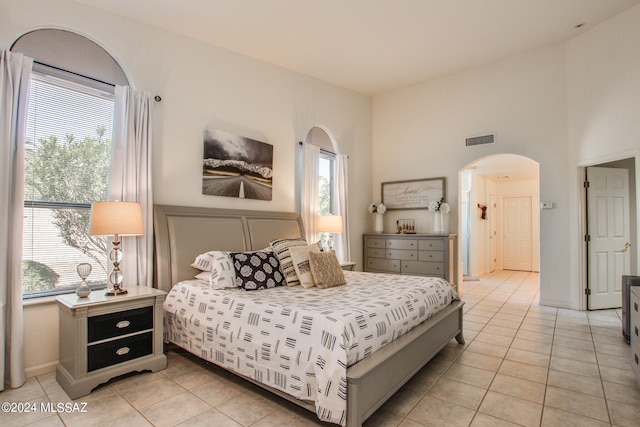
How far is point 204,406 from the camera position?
7.14 ft

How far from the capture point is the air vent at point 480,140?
515cm

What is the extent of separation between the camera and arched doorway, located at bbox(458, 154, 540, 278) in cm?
789

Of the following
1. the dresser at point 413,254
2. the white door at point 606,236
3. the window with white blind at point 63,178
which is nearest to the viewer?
the window with white blind at point 63,178

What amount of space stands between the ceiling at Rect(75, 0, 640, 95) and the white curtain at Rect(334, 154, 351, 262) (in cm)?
142

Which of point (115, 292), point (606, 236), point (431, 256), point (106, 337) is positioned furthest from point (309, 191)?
point (606, 236)

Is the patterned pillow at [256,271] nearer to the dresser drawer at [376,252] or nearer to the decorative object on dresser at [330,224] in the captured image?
the decorative object on dresser at [330,224]

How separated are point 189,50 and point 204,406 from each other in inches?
139

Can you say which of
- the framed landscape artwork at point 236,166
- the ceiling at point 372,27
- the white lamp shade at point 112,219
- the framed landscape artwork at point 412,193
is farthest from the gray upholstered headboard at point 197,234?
the framed landscape artwork at point 412,193

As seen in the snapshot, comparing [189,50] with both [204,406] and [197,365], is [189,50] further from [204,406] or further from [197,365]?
[204,406]

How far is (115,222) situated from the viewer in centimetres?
261

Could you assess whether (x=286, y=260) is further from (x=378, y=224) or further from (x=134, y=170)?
(x=378, y=224)

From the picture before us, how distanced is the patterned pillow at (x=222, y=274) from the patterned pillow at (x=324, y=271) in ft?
2.33

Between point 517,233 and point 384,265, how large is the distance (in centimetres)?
554

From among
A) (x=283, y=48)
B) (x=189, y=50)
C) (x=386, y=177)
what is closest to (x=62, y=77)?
(x=189, y=50)
